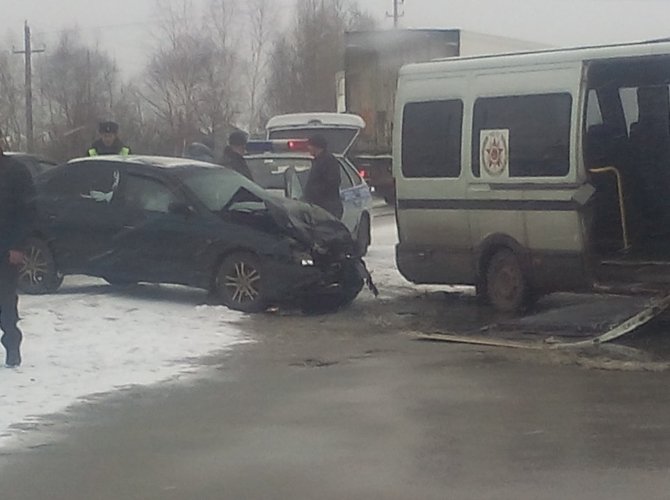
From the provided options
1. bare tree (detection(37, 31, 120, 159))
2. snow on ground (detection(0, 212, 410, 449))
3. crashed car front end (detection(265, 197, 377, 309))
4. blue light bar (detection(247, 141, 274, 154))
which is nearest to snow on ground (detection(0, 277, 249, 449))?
snow on ground (detection(0, 212, 410, 449))

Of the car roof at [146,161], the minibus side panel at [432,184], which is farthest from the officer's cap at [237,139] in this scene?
the minibus side panel at [432,184]

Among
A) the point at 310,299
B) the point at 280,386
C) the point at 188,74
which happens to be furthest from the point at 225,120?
the point at 280,386

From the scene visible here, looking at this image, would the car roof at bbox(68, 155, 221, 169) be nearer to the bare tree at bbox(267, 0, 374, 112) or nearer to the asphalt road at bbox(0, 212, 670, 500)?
the asphalt road at bbox(0, 212, 670, 500)

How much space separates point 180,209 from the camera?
13.2 meters

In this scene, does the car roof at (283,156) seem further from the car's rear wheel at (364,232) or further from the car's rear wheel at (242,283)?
the car's rear wheel at (242,283)

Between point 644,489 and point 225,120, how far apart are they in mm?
55592

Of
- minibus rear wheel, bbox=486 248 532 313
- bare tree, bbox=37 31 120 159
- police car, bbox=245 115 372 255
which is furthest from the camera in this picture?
bare tree, bbox=37 31 120 159

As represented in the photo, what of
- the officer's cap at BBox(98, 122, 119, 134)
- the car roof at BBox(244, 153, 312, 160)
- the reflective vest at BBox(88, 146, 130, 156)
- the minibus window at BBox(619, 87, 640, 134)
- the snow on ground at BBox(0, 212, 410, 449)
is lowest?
the snow on ground at BBox(0, 212, 410, 449)

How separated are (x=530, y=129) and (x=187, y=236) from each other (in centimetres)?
357

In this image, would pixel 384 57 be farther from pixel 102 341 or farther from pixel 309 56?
pixel 309 56

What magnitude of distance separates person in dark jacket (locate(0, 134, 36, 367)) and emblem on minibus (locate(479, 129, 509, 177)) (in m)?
4.58

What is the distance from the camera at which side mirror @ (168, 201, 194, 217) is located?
13.1 metres

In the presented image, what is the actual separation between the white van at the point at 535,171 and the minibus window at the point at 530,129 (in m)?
0.01

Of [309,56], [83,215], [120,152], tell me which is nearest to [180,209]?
[83,215]
